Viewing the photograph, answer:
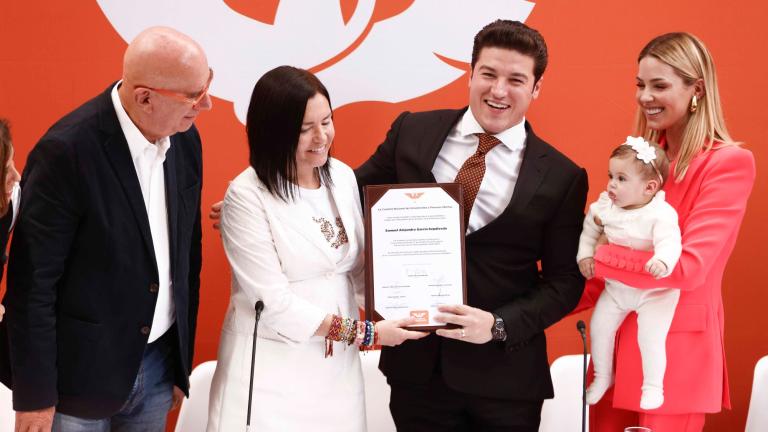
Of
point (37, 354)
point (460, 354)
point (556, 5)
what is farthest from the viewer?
point (556, 5)

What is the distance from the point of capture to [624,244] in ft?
7.94

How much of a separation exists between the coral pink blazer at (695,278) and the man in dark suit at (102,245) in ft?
4.10

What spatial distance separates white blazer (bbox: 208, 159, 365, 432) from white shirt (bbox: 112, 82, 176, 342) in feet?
0.58

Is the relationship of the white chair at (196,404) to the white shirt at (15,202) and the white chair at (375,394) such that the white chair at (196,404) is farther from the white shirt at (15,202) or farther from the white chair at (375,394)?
the white shirt at (15,202)

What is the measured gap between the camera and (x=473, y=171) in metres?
2.51

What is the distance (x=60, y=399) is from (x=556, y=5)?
2373 millimetres

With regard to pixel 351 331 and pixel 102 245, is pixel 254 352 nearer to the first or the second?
pixel 351 331

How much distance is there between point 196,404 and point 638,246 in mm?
1791

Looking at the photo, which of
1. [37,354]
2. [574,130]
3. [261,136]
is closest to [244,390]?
[37,354]

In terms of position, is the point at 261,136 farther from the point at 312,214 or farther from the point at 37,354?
the point at 37,354

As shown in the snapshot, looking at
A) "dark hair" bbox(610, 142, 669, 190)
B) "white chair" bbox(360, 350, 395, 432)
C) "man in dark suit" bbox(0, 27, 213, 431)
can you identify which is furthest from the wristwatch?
"white chair" bbox(360, 350, 395, 432)

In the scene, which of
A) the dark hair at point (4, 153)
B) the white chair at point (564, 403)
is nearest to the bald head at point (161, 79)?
the dark hair at point (4, 153)

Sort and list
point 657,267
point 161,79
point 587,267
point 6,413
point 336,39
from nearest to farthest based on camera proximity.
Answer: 1. point 161,79
2. point 657,267
3. point 587,267
4. point 6,413
5. point 336,39

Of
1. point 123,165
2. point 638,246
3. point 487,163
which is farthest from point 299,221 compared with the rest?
point 638,246
